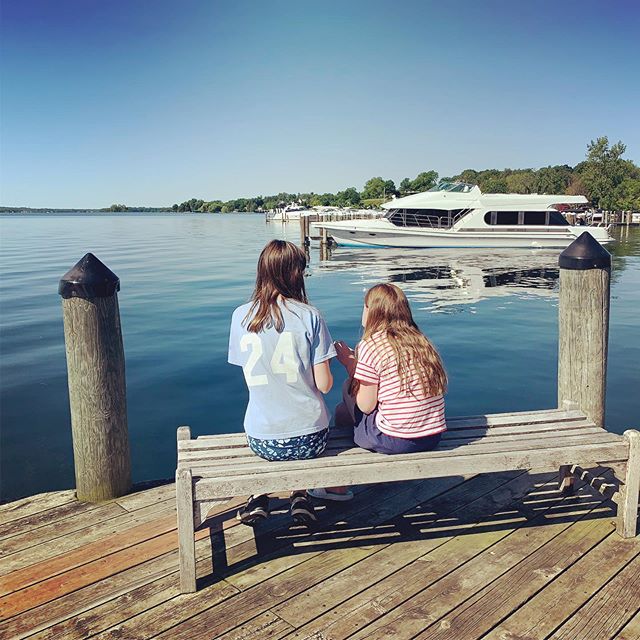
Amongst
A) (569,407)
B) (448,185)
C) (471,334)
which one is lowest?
(471,334)

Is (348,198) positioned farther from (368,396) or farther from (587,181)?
(368,396)

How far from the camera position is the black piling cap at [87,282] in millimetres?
3596

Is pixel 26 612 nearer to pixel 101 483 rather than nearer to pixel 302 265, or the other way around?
pixel 101 483

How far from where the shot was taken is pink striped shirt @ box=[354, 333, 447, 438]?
325 cm

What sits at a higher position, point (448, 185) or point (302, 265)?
point (448, 185)

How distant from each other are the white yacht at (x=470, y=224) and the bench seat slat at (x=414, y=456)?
28158 mm

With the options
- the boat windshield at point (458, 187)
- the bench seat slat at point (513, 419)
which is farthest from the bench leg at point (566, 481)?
the boat windshield at point (458, 187)

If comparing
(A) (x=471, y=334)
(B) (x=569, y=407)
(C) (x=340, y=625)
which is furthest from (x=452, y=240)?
(C) (x=340, y=625)

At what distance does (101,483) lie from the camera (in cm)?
387

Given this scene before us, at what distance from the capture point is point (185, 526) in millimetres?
2861

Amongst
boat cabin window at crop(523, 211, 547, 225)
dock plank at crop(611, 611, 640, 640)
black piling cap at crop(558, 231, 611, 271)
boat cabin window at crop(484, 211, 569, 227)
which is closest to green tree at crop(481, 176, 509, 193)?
boat cabin window at crop(484, 211, 569, 227)

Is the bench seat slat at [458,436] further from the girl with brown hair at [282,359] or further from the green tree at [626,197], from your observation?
the green tree at [626,197]

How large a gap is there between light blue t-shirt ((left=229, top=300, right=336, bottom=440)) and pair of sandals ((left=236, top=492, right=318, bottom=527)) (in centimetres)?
50

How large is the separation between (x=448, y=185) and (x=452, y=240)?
128 inches
